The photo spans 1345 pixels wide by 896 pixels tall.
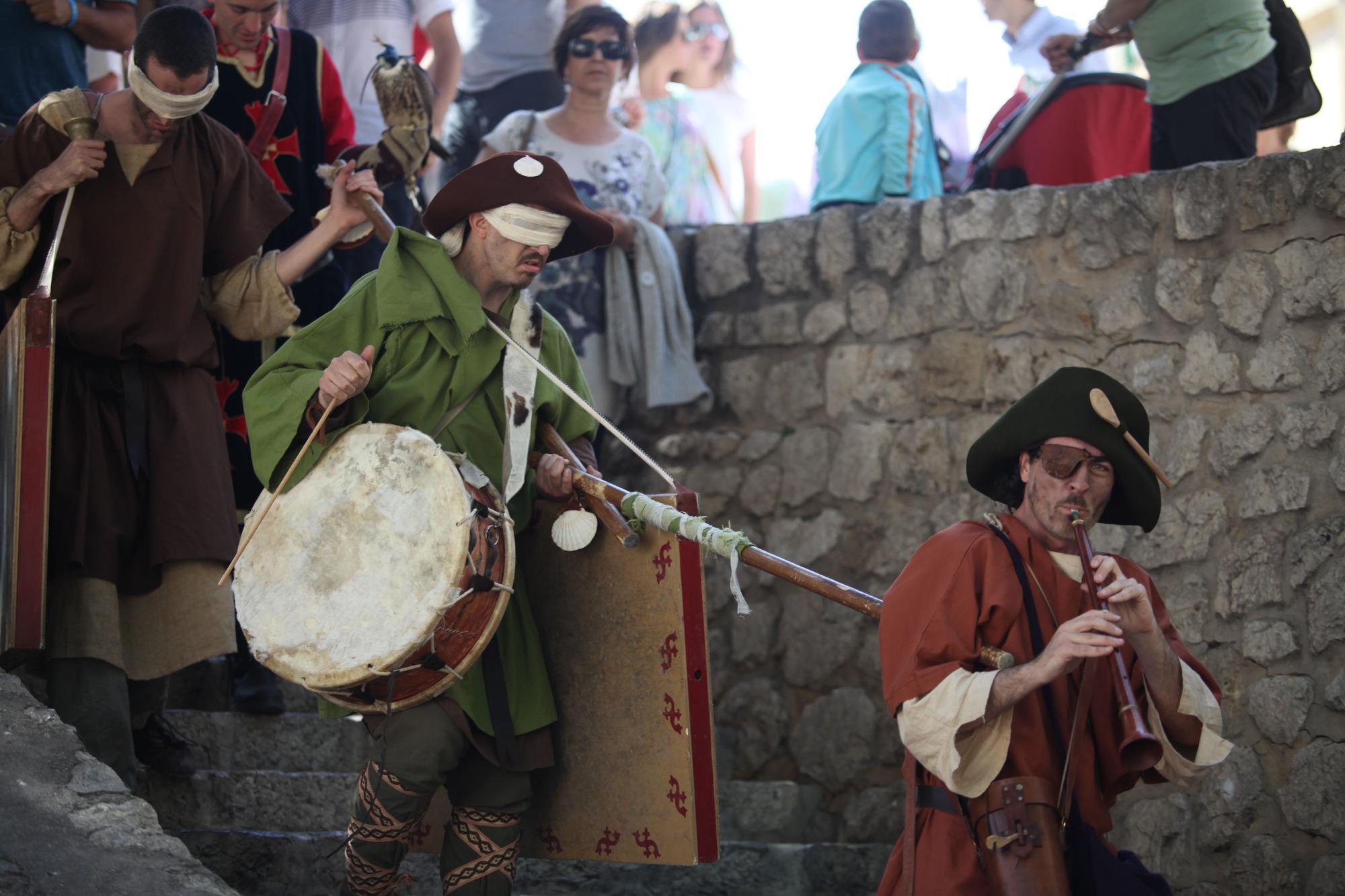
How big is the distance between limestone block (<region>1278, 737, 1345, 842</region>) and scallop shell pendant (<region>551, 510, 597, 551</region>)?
2.44 meters

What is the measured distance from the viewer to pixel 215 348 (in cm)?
462

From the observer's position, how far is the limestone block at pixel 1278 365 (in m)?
5.25

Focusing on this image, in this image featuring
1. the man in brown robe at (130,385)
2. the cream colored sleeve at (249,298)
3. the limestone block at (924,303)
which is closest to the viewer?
the man in brown robe at (130,385)

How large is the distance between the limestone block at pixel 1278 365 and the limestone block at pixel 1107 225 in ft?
1.84

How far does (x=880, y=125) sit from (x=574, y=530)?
326 cm

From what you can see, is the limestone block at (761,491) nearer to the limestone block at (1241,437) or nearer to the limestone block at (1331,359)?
the limestone block at (1241,437)

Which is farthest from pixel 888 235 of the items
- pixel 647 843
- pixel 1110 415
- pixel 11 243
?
pixel 11 243

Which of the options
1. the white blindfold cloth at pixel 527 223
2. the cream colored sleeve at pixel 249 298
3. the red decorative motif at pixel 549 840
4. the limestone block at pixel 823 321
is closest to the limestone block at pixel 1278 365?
the limestone block at pixel 823 321

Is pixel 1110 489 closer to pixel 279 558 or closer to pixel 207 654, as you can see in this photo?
pixel 279 558

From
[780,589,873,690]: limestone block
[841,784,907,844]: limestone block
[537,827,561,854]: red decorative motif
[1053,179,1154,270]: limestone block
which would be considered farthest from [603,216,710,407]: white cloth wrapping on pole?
[537,827,561,854]: red decorative motif

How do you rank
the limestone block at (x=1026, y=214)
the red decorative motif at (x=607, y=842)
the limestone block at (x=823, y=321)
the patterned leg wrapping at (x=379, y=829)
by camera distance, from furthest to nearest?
1. the limestone block at (x=823, y=321)
2. the limestone block at (x=1026, y=214)
3. the red decorative motif at (x=607, y=842)
4. the patterned leg wrapping at (x=379, y=829)

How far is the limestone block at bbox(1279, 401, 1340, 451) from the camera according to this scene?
514 centimetres

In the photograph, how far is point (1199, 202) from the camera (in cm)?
550

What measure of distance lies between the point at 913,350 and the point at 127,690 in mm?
3159
